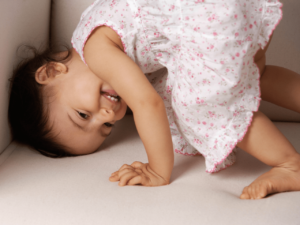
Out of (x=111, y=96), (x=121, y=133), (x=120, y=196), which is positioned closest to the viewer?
(x=120, y=196)

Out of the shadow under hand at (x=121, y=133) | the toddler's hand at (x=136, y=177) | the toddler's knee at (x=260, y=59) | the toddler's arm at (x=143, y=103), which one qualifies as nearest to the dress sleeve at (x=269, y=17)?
the toddler's knee at (x=260, y=59)

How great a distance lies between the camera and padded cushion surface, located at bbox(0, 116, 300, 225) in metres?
0.57

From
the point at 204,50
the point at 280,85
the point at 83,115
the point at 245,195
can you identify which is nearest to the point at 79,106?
the point at 83,115

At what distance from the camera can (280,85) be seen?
0.89 metres

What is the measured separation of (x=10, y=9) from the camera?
2.59 feet

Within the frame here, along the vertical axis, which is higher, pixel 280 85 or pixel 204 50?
pixel 204 50

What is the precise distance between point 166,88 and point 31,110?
0.40 meters

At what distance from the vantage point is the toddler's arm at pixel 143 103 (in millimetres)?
711

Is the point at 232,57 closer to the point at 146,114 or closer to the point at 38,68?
the point at 146,114

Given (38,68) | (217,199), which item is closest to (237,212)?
(217,199)

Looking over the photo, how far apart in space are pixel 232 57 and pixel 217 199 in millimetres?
317

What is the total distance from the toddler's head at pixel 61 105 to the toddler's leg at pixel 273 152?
1.28ft

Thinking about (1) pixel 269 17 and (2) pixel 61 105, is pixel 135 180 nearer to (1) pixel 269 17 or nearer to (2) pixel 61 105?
(2) pixel 61 105

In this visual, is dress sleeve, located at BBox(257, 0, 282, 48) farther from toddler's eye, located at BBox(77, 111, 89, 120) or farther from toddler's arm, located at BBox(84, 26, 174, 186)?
toddler's eye, located at BBox(77, 111, 89, 120)
